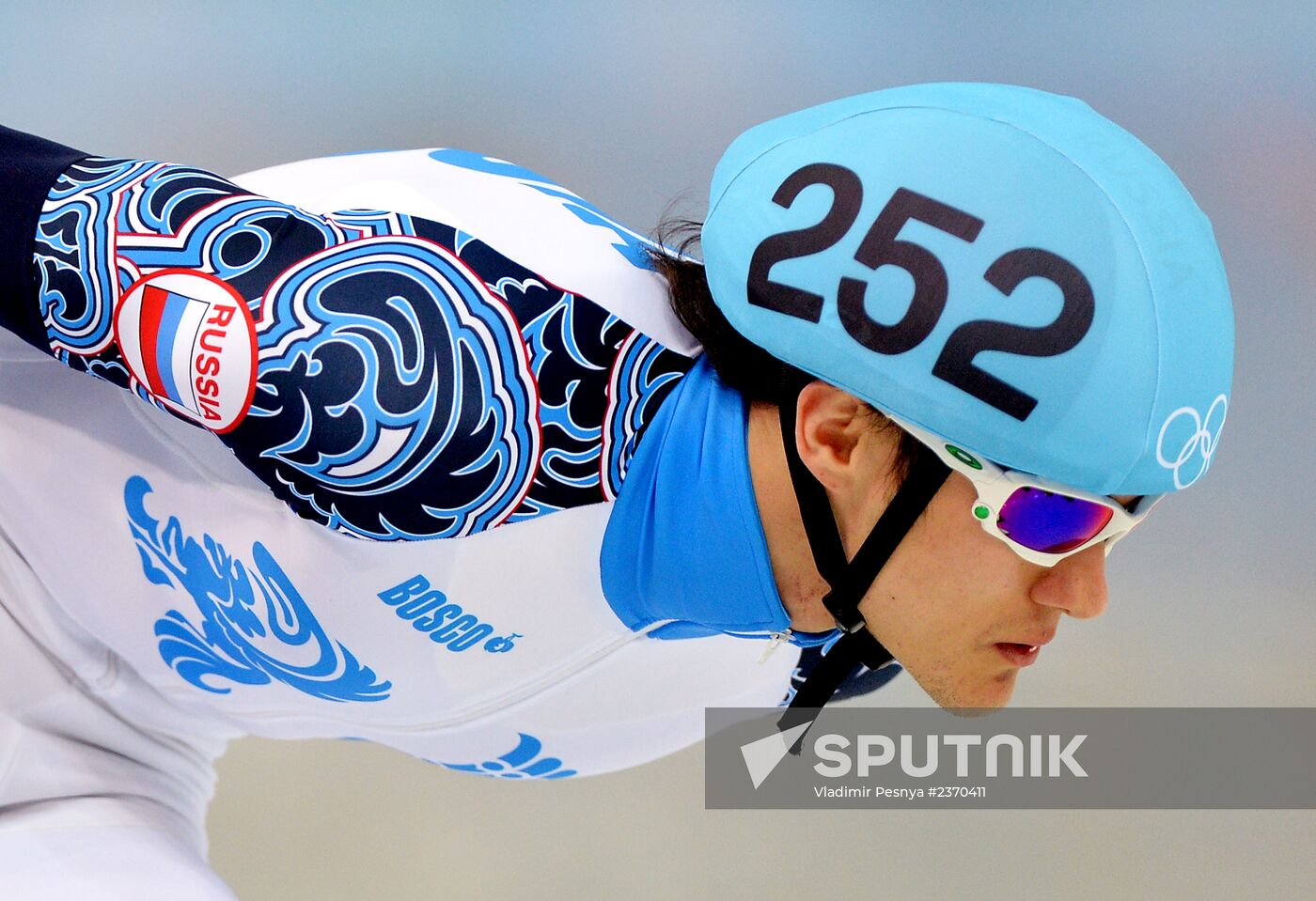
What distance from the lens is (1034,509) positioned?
0.76m

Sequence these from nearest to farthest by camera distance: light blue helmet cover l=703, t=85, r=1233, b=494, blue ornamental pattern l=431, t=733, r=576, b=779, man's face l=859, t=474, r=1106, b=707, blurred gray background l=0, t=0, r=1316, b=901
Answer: light blue helmet cover l=703, t=85, r=1233, b=494
man's face l=859, t=474, r=1106, b=707
blue ornamental pattern l=431, t=733, r=576, b=779
blurred gray background l=0, t=0, r=1316, b=901

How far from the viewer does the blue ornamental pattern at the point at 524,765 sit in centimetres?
102

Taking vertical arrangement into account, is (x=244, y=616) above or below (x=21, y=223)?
below

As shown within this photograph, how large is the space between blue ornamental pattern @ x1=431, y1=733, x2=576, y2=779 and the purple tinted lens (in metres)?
0.41

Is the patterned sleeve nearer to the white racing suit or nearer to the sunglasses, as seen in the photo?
the white racing suit

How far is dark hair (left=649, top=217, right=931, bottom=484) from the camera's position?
0.79 metres

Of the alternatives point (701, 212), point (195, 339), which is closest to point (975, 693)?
point (195, 339)

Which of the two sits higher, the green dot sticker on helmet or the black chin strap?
the green dot sticker on helmet

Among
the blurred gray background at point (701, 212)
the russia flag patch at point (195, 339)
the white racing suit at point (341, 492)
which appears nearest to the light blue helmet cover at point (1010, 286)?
the white racing suit at point (341, 492)

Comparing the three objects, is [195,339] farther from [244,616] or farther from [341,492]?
[244,616]

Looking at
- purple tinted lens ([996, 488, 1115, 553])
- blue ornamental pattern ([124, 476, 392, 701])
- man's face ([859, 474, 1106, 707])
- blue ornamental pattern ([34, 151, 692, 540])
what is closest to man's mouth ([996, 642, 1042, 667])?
man's face ([859, 474, 1106, 707])

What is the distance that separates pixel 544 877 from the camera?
160 cm

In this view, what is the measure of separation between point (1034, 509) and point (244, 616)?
52cm

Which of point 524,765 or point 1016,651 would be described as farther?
point 524,765
